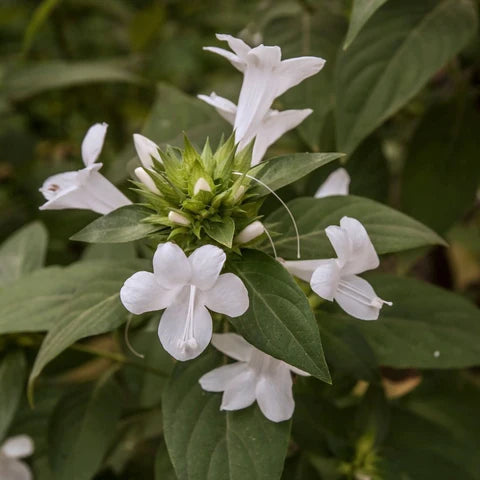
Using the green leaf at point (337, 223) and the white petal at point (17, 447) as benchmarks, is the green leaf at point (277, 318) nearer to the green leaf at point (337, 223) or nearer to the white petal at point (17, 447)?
the green leaf at point (337, 223)

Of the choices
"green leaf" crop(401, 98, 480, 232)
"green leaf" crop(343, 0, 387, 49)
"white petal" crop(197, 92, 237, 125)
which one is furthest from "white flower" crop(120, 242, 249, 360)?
"green leaf" crop(401, 98, 480, 232)

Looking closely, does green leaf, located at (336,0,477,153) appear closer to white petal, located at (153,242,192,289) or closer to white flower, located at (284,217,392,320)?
white flower, located at (284,217,392,320)

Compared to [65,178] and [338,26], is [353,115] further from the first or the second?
[65,178]

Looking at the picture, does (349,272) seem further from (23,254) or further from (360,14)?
(23,254)

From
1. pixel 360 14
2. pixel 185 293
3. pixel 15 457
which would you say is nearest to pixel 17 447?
pixel 15 457

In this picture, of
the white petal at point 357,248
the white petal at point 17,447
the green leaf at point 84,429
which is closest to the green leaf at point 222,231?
the white petal at point 357,248
